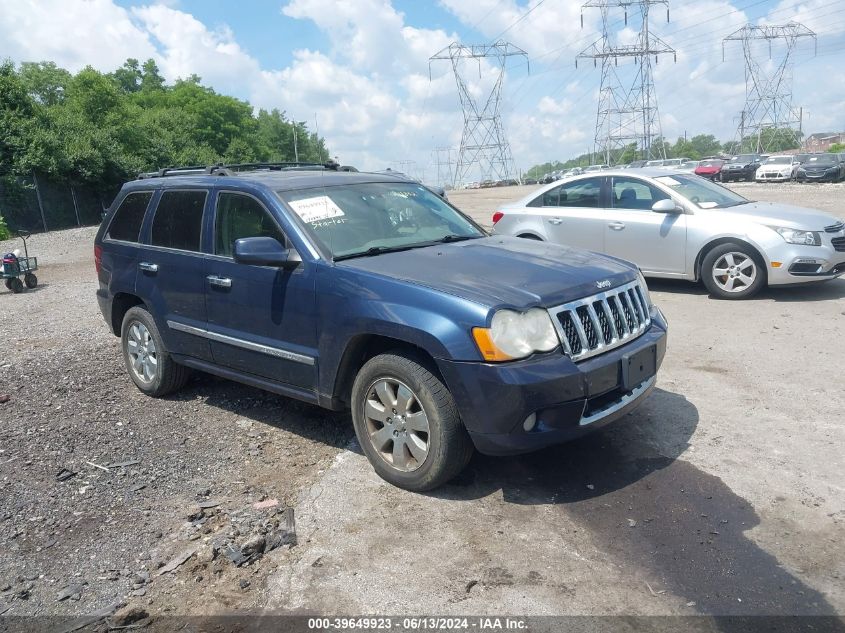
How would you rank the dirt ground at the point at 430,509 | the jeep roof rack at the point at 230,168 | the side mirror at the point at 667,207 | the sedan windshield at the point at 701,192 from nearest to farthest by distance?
1. the dirt ground at the point at 430,509
2. the jeep roof rack at the point at 230,168
3. the side mirror at the point at 667,207
4. the sedan windshield at the point at 701,192

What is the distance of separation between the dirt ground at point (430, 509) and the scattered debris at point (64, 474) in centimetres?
2

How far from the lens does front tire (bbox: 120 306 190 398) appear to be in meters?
5.91

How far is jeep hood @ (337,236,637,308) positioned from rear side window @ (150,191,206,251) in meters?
1.58

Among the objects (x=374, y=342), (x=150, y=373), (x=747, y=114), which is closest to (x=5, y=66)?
(x=150, y=373)

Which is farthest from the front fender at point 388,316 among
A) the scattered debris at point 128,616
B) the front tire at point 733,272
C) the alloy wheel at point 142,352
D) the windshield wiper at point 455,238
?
the front tire at point 733,272

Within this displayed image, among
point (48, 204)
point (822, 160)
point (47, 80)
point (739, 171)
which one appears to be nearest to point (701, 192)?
point (48, 204)

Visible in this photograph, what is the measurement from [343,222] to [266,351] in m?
1.00

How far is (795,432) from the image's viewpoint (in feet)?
15.9

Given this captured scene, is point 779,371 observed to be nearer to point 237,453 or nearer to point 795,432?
point 795,432

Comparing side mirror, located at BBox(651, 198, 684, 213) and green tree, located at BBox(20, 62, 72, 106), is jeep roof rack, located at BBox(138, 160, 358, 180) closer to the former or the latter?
side mirror, located at BBox(651, 198, 684, 213)

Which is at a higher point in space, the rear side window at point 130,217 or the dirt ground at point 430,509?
the rear side window at point 130,217

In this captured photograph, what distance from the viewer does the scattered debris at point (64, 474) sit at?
466cm

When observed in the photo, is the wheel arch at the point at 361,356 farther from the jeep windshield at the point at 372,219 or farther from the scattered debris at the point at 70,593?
the scattered debris at the point at 70,593

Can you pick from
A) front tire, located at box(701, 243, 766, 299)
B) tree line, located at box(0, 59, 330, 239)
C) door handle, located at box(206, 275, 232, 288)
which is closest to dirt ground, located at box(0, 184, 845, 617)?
door handle, located at box(206, 275, 232, 288)
